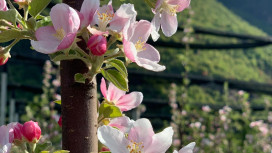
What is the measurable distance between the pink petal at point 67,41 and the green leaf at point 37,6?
122 millimetres

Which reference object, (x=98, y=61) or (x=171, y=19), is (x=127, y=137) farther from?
(x=171, y=19)

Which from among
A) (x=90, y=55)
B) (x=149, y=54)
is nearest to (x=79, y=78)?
(x=90, y=55)

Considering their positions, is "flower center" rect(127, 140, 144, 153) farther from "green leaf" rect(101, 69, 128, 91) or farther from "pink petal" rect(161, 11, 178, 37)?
"pink petal" rect(161, 11, 178, 37)

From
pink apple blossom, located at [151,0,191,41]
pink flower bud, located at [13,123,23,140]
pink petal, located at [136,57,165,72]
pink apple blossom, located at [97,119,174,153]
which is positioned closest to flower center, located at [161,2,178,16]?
pink apple blossom, located at [151,0,191,41]

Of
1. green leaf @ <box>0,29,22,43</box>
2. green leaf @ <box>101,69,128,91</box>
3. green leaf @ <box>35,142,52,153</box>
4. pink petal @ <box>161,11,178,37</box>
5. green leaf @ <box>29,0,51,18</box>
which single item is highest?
green leaf @ <box>29,0,51,18</box>

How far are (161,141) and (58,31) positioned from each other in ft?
0.81

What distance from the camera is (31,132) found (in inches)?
31.7

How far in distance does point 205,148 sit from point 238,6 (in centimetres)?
2482

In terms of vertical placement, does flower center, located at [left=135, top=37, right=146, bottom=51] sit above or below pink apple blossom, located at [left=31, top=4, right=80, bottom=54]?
below

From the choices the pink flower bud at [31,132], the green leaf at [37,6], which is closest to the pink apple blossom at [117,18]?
the green leaf at [37,6]

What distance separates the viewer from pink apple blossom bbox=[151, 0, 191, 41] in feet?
2.73

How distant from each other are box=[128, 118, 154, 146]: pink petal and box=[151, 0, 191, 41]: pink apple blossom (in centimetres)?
19

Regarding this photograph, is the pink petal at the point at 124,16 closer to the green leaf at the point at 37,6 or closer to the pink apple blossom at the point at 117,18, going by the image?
the pink apple blossom at the point at 117,18

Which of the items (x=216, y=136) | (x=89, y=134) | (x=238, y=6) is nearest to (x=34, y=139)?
(x=89, y=134)
